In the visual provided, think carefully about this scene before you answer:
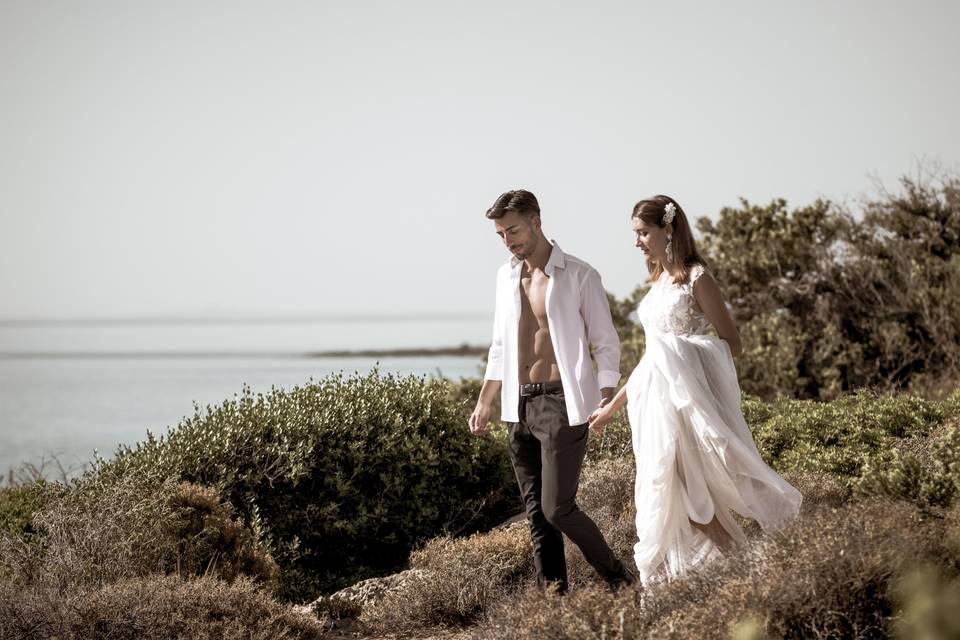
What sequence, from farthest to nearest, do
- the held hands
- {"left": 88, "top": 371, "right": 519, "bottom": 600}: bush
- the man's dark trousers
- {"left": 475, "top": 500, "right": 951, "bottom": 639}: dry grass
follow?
{"left": 88, "top": 371, "right": 519, "bottom": 600}: bush
the man's dark trousers
the held hands
{"left": 475, "top": 500, "right": 951, "bottom": 639}: dry grass

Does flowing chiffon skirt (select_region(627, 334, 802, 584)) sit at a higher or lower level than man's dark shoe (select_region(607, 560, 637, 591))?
higher

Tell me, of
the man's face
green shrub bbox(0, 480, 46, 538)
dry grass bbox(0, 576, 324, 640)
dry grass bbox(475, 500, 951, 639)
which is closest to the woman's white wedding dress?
dry grass bbox(475, 500, 951, 639)

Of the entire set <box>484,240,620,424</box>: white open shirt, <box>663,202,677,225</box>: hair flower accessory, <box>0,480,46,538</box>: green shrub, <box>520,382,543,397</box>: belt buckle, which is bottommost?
<box>0,480,46,538</box>: green shrub

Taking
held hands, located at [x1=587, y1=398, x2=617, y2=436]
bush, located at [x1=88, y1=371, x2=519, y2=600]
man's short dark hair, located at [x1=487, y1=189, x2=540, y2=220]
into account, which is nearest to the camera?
held hands, located at [x1=587, y1=398, x2=617, y2=436]

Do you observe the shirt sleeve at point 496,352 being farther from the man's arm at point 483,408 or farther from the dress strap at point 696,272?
the dress strap at point 696,272

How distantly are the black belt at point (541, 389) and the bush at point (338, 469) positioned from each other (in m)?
3.04

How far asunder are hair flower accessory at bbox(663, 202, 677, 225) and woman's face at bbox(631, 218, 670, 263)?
0.03 m

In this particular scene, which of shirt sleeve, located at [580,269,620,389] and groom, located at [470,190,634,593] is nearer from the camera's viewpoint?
groom, located at [470,190,634,593]

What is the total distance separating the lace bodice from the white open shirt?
0.82 ft

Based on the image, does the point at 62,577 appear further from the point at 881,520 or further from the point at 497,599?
the point at 881,520

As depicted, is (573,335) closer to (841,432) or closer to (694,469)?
(694,469)

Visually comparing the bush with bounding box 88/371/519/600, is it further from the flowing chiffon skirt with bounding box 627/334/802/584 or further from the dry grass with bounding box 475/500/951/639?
the dry grass with bounding box 475/500/951/639

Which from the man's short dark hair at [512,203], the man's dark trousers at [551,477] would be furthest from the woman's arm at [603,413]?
the man's short dark hair at [512,203]

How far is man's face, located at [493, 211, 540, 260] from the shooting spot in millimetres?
5102
